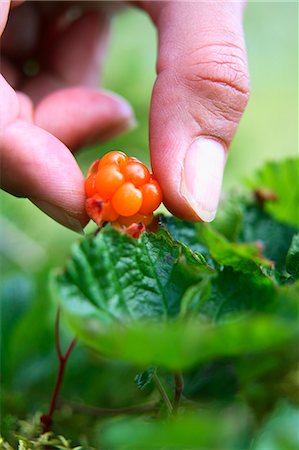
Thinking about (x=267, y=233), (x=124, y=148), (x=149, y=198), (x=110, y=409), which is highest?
(x=149, y=198)

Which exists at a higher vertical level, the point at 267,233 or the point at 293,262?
the point at 293,262

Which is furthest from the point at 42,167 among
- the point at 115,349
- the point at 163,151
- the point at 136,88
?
the point at 136,88

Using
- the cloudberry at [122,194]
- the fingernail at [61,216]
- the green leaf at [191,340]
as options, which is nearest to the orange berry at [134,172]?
the cloudberry at [122,194]

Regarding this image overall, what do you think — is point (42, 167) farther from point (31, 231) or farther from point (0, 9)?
point (31, 231)

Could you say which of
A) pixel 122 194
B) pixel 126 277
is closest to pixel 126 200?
pixel 122 194

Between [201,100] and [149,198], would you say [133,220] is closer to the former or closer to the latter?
[149,198]

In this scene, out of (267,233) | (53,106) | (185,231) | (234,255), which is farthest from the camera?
(53,106)

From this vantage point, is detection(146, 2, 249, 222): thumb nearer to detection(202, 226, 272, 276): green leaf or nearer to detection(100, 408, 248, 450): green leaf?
detection(202, 226, 272, 276): green leaf
